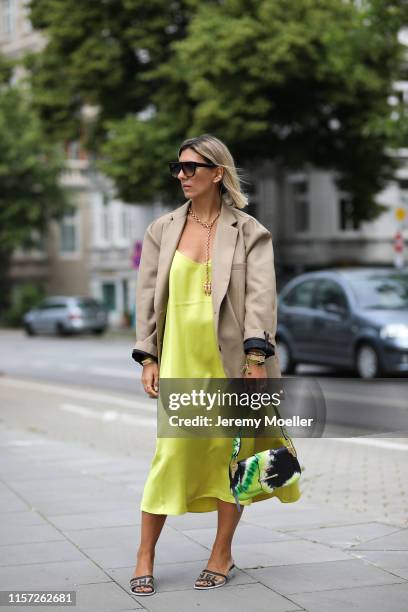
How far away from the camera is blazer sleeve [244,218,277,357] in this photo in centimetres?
452

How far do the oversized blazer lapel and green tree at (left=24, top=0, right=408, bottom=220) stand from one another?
64.2ft

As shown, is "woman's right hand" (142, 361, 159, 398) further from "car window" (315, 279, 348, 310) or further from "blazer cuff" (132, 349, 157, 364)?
"car window" (315, 279, 348, 310)

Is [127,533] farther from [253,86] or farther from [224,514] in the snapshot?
[253,86]

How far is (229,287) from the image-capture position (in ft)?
15.2

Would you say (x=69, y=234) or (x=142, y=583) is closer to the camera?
(x=142, y=583)

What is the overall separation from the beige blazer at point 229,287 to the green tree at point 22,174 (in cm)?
Answer: 4114

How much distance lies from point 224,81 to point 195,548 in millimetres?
23418

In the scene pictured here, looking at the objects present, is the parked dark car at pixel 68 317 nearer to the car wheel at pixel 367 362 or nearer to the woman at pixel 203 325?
the car wheel at pixel 367 362

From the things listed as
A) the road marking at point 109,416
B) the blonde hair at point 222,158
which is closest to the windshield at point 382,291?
the road marking at point 109,416

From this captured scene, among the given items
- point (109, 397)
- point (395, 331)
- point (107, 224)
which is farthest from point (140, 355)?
point (107, 224)

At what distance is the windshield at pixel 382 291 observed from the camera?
1591cm

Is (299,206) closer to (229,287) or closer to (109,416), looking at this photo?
(109,416)

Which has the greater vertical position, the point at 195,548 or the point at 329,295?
the point at 329,295

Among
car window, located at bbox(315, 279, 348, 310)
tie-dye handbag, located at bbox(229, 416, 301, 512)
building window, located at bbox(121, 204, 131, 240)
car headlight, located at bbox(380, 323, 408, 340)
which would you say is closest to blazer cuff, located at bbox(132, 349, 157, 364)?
tie-dye handbag, located at bbox(229, 416, 301, 512)
